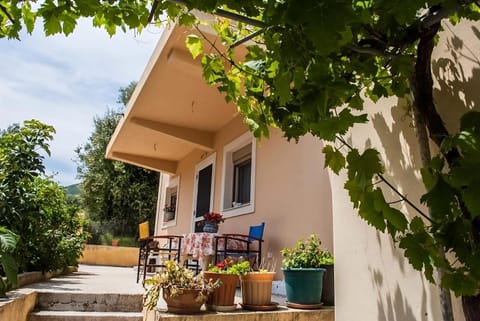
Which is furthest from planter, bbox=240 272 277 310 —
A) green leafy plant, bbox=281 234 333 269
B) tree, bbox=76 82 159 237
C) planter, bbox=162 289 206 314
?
tree, bbox=76 82 159 237

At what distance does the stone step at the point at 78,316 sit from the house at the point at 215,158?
1.95 m

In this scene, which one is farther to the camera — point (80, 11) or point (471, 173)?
point (80, 11)

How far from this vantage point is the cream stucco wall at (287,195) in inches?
158

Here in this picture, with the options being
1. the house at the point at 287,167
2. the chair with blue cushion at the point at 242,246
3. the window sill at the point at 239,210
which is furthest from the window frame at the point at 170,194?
the chair with blue cushion at the point at 242,246

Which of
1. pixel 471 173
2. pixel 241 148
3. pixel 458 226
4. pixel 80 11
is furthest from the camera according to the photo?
pixel 241 148

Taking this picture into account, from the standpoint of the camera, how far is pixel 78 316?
11.0 feet

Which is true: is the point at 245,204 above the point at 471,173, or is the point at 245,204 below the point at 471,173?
above

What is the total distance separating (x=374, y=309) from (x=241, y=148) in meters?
4.53

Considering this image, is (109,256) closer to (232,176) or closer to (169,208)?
(169,208)

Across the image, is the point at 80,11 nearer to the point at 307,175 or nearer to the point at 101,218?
the point at 307,175

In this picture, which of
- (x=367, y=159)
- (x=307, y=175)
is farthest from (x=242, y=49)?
(x=367, y=159)

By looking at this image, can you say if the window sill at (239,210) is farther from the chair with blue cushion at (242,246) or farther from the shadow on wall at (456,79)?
the shadow on wall at (456,79)

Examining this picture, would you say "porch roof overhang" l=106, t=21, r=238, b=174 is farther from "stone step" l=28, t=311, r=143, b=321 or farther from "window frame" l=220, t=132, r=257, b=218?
"stone step" l=28, t=311, r=143, b=321

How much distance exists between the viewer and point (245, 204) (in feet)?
18.7
